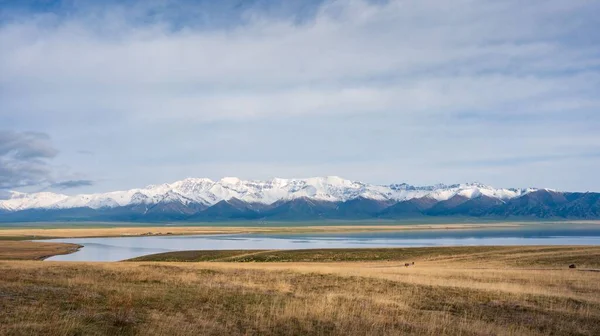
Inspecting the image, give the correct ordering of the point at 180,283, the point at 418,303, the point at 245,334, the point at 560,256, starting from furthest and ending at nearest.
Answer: the point at 560,256
the point at 180,283
the point at 418,303
the point at 245,334

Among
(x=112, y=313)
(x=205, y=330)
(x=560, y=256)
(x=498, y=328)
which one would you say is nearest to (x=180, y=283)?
(x=112, y=313)

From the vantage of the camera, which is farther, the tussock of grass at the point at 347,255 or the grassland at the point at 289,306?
the tussock of grass at the point at 347,255

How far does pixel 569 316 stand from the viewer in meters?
19.4

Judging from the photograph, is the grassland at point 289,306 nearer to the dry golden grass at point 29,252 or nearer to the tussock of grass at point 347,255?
the tussock of grass at point 347,255

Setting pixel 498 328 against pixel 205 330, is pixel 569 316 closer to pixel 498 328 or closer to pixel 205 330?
pixel 498 328

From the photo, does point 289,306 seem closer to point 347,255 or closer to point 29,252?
point 347,255

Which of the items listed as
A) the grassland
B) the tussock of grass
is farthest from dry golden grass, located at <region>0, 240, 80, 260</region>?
the grassland

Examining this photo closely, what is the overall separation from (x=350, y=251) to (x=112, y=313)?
74864 millimetres

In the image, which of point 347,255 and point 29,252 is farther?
point 29,252

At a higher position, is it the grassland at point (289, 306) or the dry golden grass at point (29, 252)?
the grassland at point (289, 306)

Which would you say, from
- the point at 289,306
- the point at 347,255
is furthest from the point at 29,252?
the point at 289,306

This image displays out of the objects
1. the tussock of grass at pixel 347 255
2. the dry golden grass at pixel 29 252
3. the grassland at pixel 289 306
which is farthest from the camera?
the dry golden grass at pixel 29 252

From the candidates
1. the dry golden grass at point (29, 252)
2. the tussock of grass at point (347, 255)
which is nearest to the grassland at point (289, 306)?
the tussock of grass at point (347, 255)

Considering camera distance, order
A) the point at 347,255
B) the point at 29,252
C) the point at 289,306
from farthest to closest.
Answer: the point at 29,252
the point at 347,255
the point at 289,306
